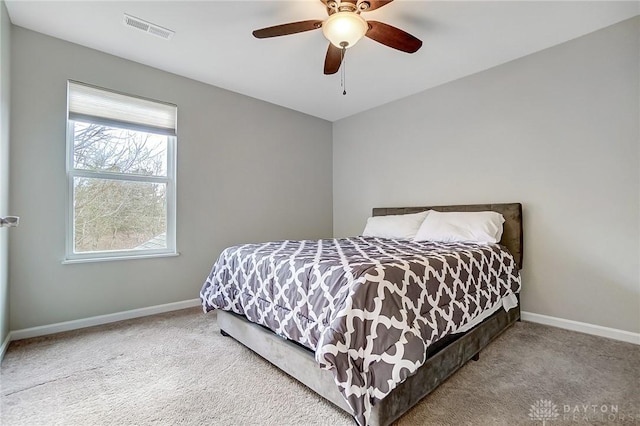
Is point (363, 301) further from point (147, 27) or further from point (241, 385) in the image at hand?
point (147, 27)

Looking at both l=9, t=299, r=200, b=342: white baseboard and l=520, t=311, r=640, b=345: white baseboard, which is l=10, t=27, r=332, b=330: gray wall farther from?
l=520, t=311, r=640, b=345: white baseboard

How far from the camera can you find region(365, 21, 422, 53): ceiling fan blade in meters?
2.02

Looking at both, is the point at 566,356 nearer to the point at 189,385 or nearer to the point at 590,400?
the point at 590,400

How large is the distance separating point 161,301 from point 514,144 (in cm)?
402

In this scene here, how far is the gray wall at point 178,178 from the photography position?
2504mm

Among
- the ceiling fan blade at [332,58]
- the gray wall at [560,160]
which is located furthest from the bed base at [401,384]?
the ceiling fan blade at [332,58]

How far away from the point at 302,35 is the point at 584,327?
3537 millimetres

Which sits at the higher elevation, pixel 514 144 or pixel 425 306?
pixel 514 144

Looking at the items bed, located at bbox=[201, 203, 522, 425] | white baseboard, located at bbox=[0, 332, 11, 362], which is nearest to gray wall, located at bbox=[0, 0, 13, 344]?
white baseboard, located at bbox=[0, 332, 11, 362]

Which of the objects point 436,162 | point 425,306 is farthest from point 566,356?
point 436,162

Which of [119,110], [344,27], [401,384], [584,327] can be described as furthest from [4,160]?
[584,327]

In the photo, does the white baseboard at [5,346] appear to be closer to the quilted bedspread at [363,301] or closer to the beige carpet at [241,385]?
the beige carpet at [241,385]

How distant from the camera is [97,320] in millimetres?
2781

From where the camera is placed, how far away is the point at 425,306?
1616mm
